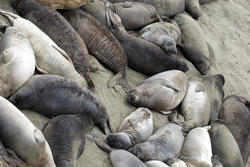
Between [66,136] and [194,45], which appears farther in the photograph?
[194,45]

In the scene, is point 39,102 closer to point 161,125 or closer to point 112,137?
point 112,137

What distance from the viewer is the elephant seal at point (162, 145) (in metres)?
5.09

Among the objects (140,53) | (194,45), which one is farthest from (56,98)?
(194,45)

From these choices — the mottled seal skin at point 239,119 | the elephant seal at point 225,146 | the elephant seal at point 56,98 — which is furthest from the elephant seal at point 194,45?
the elephant seal at point 56,98

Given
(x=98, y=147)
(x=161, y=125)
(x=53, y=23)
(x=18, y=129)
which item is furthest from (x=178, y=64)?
(x=18, y=129)

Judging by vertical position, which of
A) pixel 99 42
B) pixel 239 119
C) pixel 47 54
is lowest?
pixel 239 119

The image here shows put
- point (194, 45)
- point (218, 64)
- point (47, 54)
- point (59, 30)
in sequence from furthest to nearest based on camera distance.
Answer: point (218, 64) → point (194, 45) → point (59, 30) → point (47, 54)

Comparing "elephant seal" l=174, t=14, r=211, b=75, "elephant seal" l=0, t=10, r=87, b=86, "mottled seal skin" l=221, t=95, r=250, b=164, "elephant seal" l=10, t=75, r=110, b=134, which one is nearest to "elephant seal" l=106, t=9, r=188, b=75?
"elephant seal" l=174, t=14, r=211, b=75

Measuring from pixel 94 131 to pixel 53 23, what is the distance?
154 cm

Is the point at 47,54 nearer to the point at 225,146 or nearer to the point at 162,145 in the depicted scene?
the point at 162,145

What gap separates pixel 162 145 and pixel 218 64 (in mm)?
3166

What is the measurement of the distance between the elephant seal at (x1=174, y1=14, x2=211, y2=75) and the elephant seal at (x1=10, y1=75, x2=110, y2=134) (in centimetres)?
289

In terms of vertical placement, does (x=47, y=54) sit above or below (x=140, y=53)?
above

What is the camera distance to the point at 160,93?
616 cm
